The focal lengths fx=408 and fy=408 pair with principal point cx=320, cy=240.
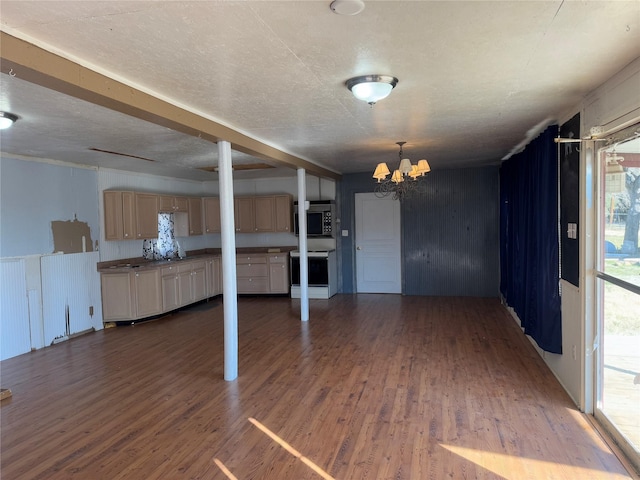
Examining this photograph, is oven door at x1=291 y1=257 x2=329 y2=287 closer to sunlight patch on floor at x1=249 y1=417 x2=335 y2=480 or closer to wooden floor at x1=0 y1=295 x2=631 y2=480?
wooden floor at x1=0 y1=295 x2=631 y2=480

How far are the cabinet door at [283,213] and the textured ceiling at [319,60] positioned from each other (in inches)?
152

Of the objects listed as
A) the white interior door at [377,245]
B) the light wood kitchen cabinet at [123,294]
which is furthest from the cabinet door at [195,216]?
the white interior door at [377,245]

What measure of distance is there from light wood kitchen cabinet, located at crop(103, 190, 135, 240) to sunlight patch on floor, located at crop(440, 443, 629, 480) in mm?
5622

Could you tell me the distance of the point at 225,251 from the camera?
4004mm

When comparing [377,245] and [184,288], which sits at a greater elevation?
[377,245]

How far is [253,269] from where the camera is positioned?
8.21m

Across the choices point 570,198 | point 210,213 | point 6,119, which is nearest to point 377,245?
point 210,213

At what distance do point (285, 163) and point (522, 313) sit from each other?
3.45m

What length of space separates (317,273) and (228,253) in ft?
13.3

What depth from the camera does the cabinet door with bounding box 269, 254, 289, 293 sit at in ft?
26.6

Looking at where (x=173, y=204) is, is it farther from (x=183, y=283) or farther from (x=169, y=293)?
(x=169, y=293)

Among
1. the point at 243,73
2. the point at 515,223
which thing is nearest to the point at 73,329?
the point at 243,73

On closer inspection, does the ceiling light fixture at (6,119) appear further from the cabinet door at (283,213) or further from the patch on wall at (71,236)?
the cabinet door at (283,213)

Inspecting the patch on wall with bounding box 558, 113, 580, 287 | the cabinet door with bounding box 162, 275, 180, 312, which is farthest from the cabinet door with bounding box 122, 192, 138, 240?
the patch on wall with bounding box 558, 113, 580, 287
